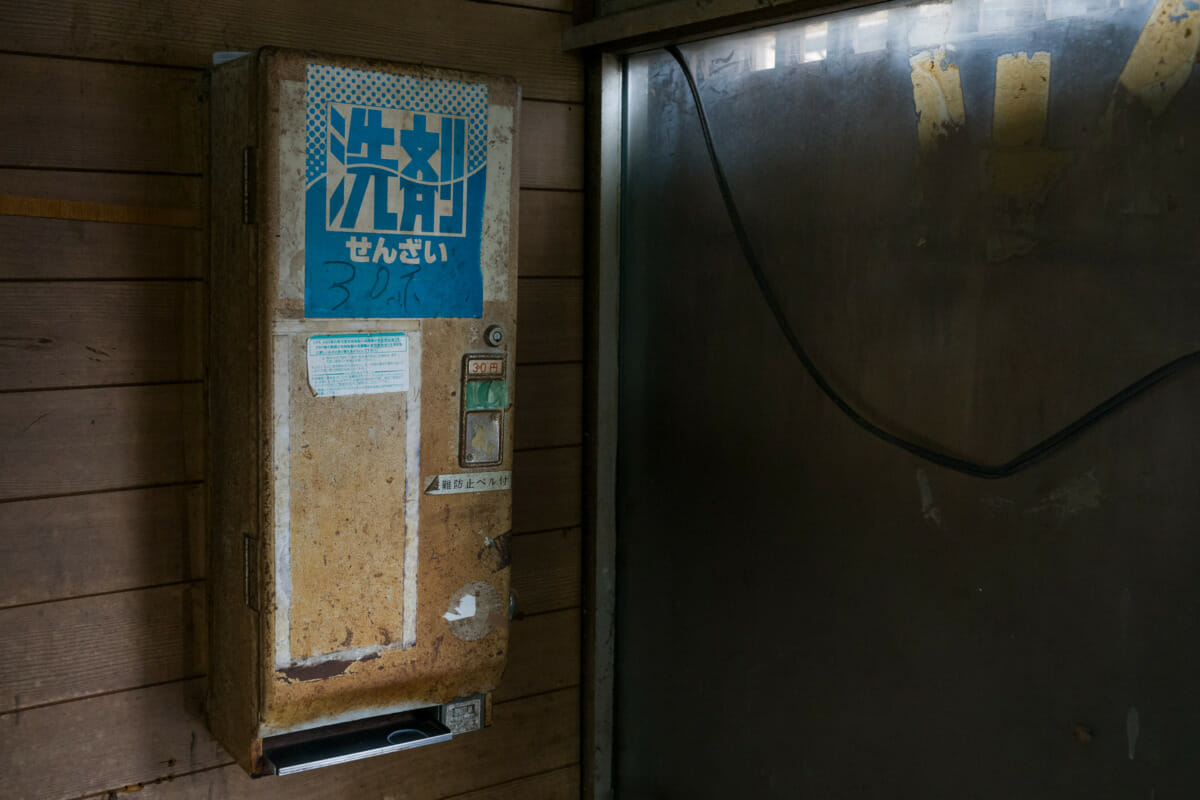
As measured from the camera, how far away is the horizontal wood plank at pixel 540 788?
2.21 m

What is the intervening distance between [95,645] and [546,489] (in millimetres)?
889

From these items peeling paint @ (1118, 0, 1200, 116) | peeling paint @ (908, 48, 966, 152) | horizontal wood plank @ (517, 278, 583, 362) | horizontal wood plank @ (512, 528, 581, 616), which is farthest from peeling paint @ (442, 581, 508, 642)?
peeling paint @ (1118, 0, 1200, 116)

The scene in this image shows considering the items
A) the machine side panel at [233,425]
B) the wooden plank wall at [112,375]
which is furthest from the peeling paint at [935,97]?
the machine side panel at [233,425]

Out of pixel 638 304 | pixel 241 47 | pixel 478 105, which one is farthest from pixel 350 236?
Result: pixel 638 304

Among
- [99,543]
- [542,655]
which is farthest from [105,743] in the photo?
[542,655]

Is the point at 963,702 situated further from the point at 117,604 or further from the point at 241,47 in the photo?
the point at 241,47

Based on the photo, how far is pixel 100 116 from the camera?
1705mm

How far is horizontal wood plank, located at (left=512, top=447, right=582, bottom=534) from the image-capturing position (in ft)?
7.13

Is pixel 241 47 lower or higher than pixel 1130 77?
higher

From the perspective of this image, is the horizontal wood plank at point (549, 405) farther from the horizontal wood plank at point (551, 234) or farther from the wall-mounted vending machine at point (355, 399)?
the wall-mounted vending machine at point (355, 399)

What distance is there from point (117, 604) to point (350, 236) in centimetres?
75

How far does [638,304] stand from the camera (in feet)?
7.19

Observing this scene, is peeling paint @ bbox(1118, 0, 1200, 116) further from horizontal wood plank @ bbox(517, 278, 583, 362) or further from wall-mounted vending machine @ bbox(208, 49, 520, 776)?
horizontal wood plank @ bbox(517, 278, 583, 362)

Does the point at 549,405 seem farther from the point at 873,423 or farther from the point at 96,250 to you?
the point at 96,250
